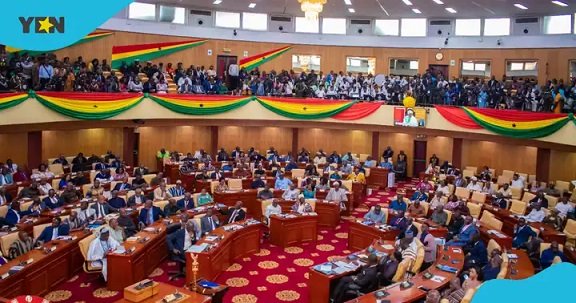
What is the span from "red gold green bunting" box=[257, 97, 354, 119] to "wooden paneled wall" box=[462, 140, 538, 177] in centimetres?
627

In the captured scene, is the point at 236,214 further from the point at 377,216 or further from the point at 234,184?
the point at 234,184

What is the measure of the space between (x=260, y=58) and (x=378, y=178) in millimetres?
9346

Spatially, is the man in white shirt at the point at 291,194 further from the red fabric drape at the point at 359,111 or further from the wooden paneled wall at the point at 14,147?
the wooden paneled wall at the point at 14,147

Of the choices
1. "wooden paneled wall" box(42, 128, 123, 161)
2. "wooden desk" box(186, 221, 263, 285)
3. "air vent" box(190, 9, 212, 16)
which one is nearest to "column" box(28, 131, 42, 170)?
"wooden paneled wall" box(42, 128, 123, 161)

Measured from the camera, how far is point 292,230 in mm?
13906

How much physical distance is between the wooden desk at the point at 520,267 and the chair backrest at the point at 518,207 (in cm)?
450


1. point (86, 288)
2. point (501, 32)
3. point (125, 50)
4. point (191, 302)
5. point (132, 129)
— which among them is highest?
point (501, 32)

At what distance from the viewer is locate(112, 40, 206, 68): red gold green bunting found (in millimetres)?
24109

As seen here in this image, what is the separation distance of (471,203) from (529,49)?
463 inches

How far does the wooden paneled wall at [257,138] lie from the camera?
86.4 ft

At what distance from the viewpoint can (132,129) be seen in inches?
894

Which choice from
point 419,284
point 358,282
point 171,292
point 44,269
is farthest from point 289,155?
point 171,292

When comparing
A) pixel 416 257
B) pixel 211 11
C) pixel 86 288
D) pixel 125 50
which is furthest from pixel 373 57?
pixel 86 288

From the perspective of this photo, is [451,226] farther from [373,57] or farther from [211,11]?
[211,11]
